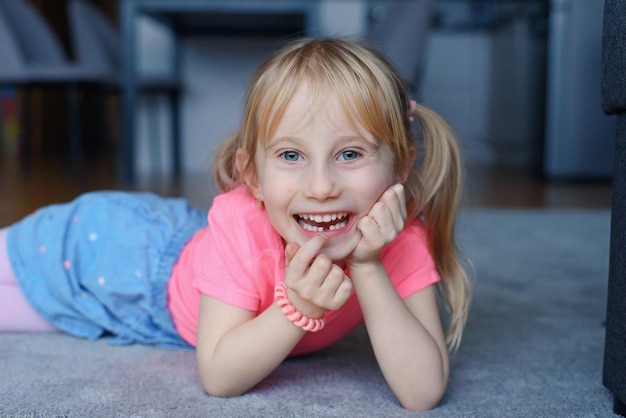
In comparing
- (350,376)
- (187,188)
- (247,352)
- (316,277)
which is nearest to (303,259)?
(316,277)

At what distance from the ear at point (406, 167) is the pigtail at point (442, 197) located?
48mm

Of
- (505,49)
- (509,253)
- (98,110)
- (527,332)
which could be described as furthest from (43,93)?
(527,332)

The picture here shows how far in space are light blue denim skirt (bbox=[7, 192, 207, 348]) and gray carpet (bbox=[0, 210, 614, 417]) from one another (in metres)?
0.03

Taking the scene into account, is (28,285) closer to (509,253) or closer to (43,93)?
(509,253)

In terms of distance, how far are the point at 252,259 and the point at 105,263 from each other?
0.32m

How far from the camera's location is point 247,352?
70 centimetres

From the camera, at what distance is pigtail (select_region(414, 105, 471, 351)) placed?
0.82 m

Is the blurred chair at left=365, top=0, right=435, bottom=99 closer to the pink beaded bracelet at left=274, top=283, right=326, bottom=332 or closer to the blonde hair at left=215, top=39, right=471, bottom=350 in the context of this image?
the blonde hair at left=215, top=39, right=471, bottom=350

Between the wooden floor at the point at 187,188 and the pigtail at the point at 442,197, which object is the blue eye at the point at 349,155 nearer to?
the pigtail at the point at 442,197

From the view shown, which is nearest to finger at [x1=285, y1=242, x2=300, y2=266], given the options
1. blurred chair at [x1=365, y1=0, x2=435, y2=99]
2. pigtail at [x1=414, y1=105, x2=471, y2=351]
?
pigtail at [x1=414, y1=105, x2=471, y2=351]

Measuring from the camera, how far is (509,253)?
1.65 metres

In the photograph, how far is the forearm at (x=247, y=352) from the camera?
0.69 m

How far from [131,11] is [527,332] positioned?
2.32 m

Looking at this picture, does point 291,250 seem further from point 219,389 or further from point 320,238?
point 219,389
